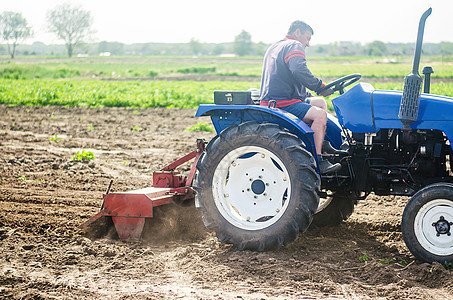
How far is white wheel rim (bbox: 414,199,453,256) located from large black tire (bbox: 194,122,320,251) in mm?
861

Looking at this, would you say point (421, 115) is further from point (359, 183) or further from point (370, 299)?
point (370, 299)

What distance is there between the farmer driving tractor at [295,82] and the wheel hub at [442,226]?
0.92m

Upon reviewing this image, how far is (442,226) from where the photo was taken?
13.3 feet

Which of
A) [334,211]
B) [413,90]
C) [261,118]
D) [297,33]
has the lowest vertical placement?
[334,211]

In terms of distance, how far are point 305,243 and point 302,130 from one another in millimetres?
1145

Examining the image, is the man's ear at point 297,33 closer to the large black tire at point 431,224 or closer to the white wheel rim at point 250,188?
the white wheel rim at point 250,188

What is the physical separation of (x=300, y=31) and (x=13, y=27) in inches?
3858

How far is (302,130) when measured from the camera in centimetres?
441

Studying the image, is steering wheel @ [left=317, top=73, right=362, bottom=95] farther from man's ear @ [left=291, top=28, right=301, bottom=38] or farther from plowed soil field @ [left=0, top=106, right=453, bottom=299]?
plowed soil field @ [left=0, top=106, right=453, bottom=299]

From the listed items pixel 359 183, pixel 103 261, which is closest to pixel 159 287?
pixel 103 261

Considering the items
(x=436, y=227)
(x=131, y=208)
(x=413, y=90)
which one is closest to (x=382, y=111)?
(x=413, y=90)

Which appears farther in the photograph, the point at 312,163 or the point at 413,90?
the point at 312,163

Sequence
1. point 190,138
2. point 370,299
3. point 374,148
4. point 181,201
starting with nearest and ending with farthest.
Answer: point 370,299 < point 374,148 < point 181,201 < point 190,138

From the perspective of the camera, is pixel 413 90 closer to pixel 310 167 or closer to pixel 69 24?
pixel 310 167
